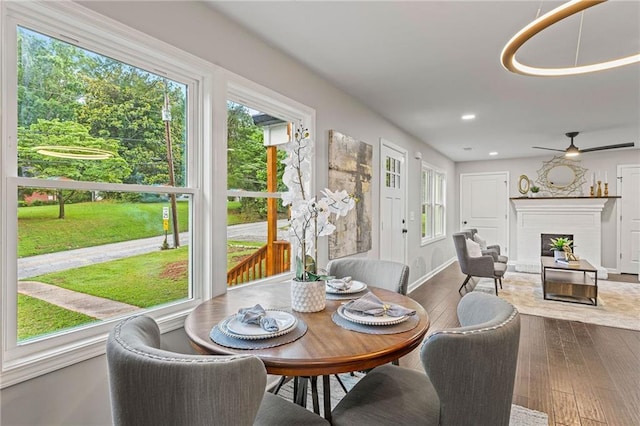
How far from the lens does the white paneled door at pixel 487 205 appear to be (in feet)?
25.3

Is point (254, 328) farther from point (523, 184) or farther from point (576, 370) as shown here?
point (523, 184)

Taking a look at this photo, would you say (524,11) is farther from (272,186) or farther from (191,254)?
(191,254)

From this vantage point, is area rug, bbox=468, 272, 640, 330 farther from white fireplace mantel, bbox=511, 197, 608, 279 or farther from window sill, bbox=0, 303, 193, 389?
window sill, bbox=0, 303, 193, 389

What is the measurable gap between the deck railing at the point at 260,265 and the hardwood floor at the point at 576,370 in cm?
132

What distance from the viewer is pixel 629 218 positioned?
6.48m

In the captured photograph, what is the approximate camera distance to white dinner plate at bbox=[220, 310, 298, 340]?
119 cm

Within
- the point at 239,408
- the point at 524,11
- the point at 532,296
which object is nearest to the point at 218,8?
the point at 524,11

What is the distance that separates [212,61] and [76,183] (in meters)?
1.03

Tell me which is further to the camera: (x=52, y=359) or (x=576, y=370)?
(x=576, y=370)

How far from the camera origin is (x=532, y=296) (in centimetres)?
482

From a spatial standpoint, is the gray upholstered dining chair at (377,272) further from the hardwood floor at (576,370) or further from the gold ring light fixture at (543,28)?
the gold ring light fixture at (543,28)

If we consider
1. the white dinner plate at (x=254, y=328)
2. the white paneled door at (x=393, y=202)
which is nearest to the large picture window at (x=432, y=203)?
the white paneled door at (x=393, y=202)

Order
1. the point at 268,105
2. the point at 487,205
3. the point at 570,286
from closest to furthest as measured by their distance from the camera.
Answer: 1. the point at 268,105
2. the point at 570,286
3. the point at 487,205

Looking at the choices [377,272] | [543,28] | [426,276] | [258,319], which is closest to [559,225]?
[426,276]
